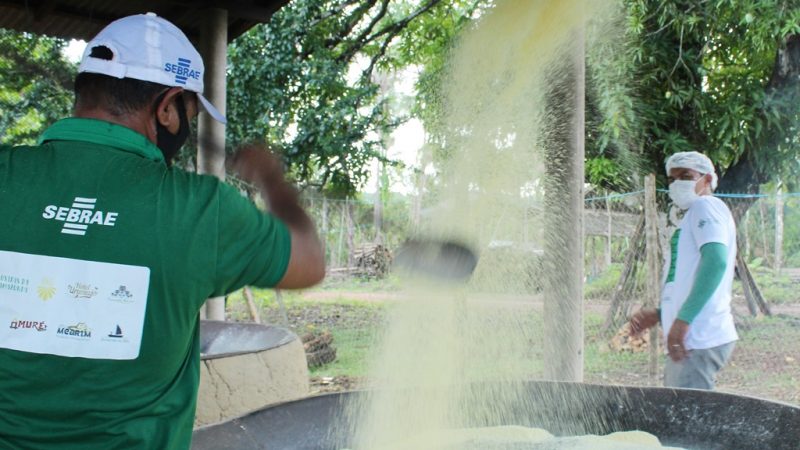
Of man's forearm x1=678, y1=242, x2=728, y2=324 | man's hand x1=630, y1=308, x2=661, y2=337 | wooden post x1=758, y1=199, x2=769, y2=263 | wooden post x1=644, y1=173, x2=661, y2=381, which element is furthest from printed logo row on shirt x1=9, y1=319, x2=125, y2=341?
wooden post x1=758, y1=199, x2=769, y2=263

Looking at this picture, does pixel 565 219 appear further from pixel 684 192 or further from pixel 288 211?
pixel 288 211

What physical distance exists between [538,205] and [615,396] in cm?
134

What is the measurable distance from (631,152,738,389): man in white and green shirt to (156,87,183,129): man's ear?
2283mm

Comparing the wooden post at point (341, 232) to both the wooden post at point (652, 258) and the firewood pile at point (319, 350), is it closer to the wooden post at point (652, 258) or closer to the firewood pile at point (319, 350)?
the firewood pile at point (319, 350)

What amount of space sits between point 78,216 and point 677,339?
2.51 m

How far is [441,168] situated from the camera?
3.23 meters

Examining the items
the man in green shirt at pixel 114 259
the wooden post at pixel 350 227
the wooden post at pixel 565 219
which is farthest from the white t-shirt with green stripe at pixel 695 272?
the wooden post at pixel 350 227

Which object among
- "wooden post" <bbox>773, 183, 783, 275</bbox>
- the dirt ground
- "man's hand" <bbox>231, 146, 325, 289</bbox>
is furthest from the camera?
"wooden post" <bbox>773, 183, 783, 275</bbox>

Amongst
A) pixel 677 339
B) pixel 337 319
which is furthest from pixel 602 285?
pixel 677 339

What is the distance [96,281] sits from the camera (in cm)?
116

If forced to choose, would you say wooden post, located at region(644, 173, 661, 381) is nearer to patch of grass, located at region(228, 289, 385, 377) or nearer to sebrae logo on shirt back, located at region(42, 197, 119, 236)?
patch of grass, located at region(228, 289, 385, 377)

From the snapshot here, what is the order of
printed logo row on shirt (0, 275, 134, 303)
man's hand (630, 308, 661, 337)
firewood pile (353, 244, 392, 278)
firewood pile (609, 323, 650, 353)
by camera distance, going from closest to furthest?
printed logo row on shirt (0, 275, 134, 303)
man's hand (630, 308, 661, 337)
firewood pile (609, 323, 650, 353)
firewood pile (353, 244, 392, 278)

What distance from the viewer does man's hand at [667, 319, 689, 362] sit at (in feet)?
9.76

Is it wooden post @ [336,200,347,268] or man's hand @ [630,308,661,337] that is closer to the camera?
man's hand @ [630,308,661,337]
